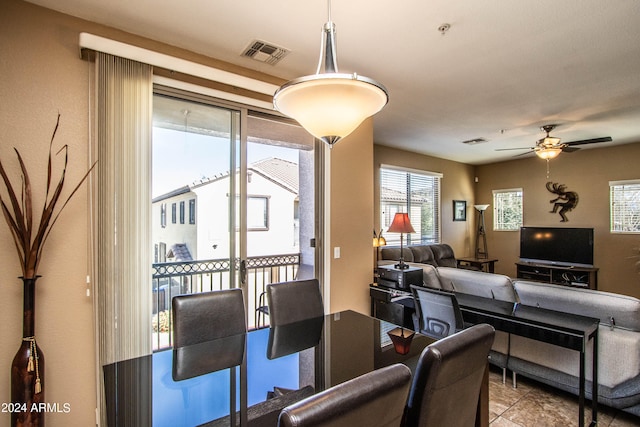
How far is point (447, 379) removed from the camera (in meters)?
1.12

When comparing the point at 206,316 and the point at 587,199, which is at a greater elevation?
the point at 587,199

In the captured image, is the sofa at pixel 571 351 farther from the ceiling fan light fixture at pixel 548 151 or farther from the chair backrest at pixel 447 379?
the ceiling fan light fixture at pixel 548 151

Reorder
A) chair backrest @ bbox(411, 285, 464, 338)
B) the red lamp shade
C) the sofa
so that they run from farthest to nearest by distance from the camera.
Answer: the red lamp shade
chair backrest @ bbox(411, 285, 464, 338)
the sofa

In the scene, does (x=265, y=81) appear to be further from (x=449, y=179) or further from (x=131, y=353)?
(x=449, y=179)

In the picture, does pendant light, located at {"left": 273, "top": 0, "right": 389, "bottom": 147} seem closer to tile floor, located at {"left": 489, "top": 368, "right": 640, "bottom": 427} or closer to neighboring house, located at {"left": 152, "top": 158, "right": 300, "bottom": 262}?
neighboring house, located at {"left": 152, "top": 158, "right": 300, "bottom": 262}

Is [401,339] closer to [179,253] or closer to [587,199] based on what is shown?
[179,253]

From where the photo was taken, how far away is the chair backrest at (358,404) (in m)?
0.75

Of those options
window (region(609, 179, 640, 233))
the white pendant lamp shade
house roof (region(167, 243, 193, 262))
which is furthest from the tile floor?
window (region(609, 179, 640, 233))

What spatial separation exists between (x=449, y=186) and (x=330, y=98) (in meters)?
6.19

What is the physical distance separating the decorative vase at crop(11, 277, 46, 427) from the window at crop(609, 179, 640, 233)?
7688 millimetres

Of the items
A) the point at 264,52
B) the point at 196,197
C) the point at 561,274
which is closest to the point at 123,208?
the point at 196,197

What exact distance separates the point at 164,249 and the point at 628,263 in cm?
702

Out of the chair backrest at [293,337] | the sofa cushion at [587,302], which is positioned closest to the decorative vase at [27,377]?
the chair backrest at [293,337]

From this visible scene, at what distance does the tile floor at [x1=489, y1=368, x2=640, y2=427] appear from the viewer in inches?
89.3
